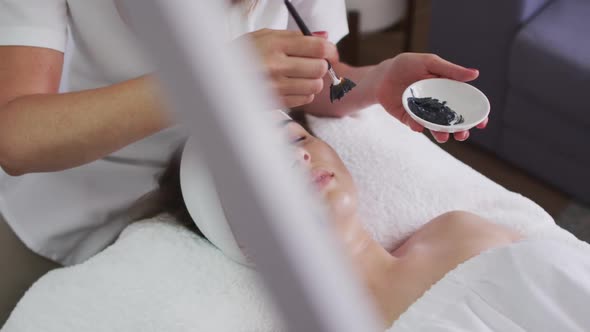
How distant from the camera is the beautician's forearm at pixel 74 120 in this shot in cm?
73

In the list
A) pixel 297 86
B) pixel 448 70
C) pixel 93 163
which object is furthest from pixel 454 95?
pixel 93 163

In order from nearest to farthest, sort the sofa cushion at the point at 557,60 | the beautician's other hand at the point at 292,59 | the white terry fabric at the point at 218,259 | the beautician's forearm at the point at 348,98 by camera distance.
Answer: the beautician's other hand at the point at 292,59 < the white terry fabric at the point at 218,259 < the beautician's forearm at the point at 348,98 < the sofa cushion at the point at 557,60

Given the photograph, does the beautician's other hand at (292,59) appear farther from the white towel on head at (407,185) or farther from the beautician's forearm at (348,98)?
the white towel on head at (407,185)

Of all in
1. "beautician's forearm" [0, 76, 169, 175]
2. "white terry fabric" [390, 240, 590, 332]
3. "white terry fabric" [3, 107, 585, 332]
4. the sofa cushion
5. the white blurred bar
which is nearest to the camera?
the white blurred bar

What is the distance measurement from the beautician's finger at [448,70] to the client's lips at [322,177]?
0.79 feet

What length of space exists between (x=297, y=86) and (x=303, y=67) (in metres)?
0.03

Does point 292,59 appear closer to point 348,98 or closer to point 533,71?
point 348,98

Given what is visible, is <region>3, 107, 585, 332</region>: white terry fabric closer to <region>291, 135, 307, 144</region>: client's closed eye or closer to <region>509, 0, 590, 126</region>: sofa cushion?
<region>291, 135, 307, 144</region>: client's closed eye

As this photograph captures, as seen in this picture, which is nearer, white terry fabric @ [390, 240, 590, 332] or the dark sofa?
white terry fabric @ [390, 240, 590, 332]

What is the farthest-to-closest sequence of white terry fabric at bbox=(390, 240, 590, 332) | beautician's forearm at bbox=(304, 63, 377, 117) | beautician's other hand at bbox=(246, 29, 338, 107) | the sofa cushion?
the sofa cushion → beautician's forearm at bbox=(304, 63, 377, 117) → white terry fabric at bbox=(390, 240, 590, 332) → beautician's other hand at bbox=(246, 29, 338, 107)

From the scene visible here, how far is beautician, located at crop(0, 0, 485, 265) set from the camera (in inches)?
28.4

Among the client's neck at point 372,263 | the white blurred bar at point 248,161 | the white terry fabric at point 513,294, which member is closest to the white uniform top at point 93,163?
the client's neck at point 372,263

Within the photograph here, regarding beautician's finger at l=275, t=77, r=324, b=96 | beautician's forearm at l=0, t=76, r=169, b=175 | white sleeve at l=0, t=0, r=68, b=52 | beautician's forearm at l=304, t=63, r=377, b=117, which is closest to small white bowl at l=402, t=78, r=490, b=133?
beautician's forearm at l=304, t=63, r=377, b=117

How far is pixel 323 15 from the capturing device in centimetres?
114
